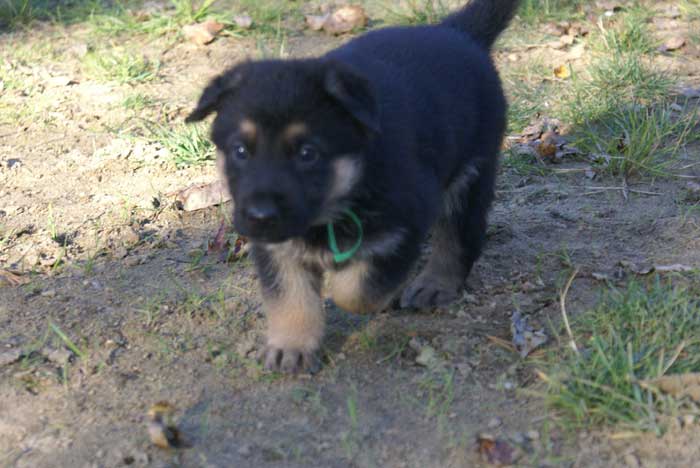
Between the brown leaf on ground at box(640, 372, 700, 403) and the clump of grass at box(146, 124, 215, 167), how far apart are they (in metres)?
2.89

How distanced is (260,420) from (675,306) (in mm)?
1507

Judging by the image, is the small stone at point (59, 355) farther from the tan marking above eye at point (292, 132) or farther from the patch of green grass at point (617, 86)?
the patch of green grass at point (617, 86)

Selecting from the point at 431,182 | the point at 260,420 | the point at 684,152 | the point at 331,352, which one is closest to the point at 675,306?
the point at 431,182

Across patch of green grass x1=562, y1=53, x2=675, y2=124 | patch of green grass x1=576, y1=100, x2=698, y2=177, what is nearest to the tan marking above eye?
patch of green grass x1=576, y1=100, x2=698, y2=177

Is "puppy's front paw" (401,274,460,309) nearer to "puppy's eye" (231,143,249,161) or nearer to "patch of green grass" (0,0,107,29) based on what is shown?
"puppy's eye" (231,143,249,161)

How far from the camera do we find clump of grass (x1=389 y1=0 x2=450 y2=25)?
654 cm

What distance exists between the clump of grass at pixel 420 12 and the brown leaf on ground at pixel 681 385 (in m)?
4.03

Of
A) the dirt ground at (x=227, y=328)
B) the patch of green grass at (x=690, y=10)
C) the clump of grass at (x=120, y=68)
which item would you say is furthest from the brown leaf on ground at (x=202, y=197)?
the patch of green grass at (x=690, y=10)

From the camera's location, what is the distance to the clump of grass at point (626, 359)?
113 inches

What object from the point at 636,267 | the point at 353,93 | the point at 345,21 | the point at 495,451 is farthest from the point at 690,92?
the point at 495,451

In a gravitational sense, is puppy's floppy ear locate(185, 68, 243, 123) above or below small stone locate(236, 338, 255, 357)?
above

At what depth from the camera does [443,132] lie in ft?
11.7

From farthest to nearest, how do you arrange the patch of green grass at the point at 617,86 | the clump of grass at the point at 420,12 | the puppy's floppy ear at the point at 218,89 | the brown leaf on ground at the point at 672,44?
the clump of grass at the point at 420,12
the brown leaf on ground at the point at 672,44
the patch of green grass at the point at 617,86
the puppy's floppy ear at the point at 218,89

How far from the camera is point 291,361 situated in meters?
3.34
